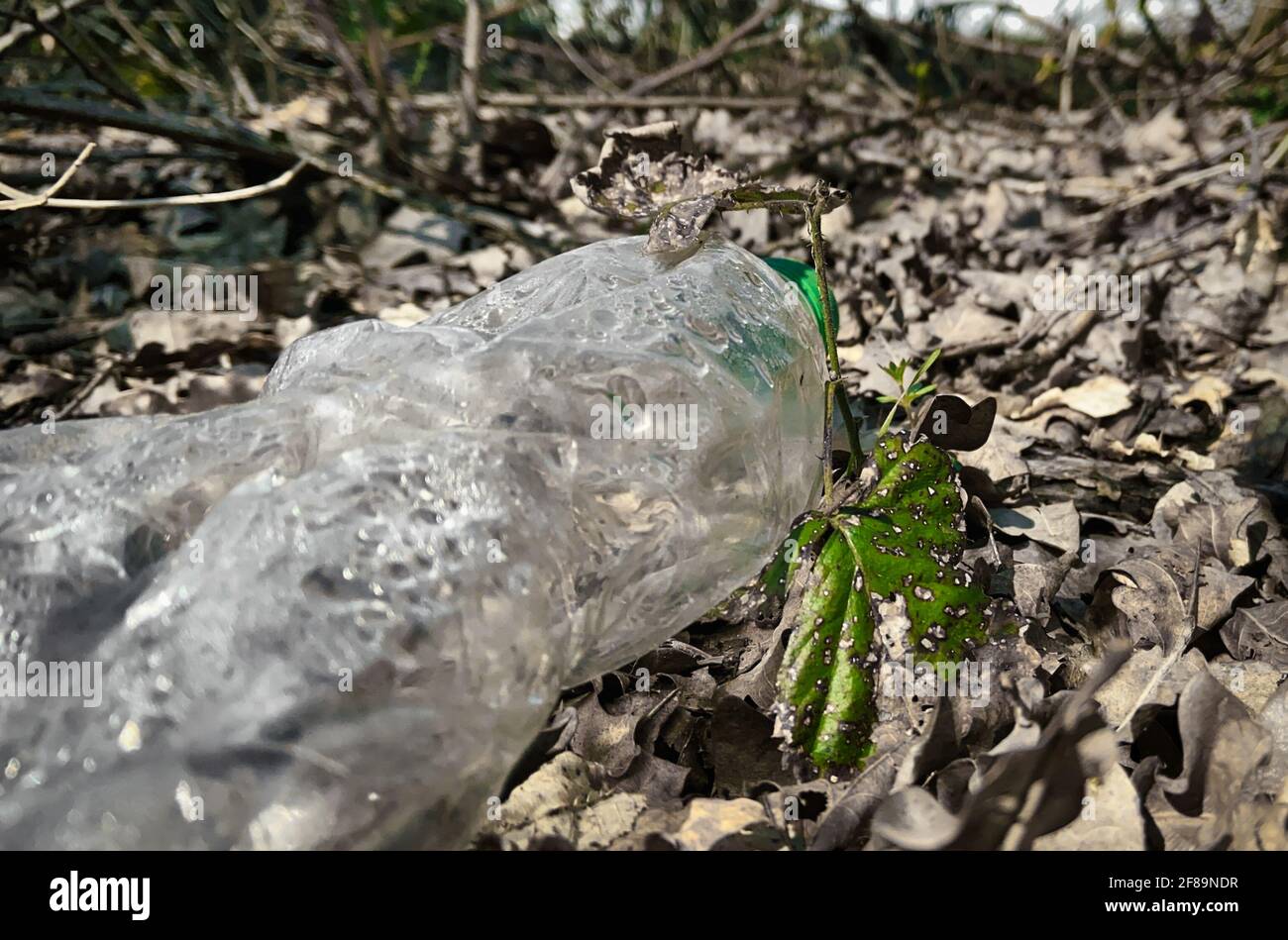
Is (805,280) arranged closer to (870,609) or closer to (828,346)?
(828,346)

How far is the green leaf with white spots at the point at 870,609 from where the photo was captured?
1.25m

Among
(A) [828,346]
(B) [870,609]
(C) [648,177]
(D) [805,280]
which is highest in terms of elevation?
(C) [648,177]

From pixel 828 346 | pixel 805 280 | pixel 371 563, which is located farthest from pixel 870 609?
pixel 805 280

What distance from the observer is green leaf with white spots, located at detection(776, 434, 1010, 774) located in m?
1.25

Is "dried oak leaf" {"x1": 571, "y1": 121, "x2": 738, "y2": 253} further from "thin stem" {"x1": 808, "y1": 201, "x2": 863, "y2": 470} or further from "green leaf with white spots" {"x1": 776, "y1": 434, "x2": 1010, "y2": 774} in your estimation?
"green leaf with white spots" {"x1": 776, "y1": 434, "x2": 1010, "y2": 774}

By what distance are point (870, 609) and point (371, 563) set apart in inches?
26.7

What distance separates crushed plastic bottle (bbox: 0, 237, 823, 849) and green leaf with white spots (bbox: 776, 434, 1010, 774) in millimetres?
216

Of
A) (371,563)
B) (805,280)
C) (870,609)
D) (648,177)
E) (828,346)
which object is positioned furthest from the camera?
(805,280)

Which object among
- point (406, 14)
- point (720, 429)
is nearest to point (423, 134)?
point (406, 14)

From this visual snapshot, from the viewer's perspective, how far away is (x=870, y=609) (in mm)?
1301

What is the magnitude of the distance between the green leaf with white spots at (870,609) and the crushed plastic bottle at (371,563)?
22 cm

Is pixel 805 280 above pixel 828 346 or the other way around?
above

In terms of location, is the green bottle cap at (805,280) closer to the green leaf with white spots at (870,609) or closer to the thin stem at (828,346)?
the thin stem at (828,346)

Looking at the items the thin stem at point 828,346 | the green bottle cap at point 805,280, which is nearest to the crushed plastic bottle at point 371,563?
the thin stem at point 828,346
